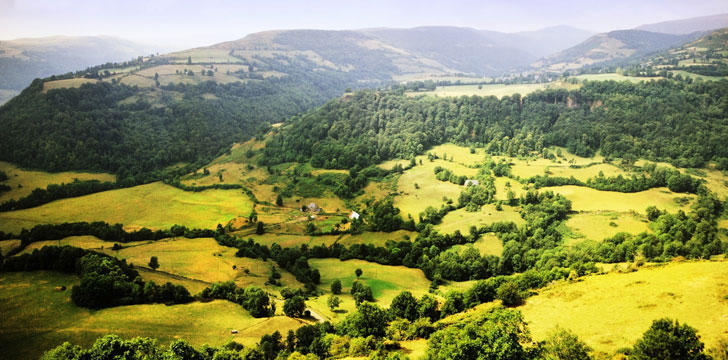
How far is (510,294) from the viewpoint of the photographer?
48.1 m

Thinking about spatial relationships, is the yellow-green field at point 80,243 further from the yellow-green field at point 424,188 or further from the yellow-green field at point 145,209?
the yellow-green field at point 424,188

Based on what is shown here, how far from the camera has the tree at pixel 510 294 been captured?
48125 millimetres

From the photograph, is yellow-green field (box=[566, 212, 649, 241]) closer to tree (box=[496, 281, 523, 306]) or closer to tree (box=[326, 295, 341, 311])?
tree (box=[496, 281, 523, 306])

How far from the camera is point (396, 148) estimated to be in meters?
135

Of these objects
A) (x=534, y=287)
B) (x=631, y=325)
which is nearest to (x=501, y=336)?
(x=631, y=325)

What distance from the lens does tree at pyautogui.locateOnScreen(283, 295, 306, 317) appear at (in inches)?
2092

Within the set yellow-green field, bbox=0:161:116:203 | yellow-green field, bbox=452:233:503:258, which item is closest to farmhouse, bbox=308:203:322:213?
yellow-green field, bbox=452:233:503:258

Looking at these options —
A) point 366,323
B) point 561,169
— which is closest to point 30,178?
point 366,323

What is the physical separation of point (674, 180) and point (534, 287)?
174ft

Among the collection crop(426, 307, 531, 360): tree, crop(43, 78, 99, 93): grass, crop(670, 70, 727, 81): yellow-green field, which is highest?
crop(43, 78, 99, 93): grass

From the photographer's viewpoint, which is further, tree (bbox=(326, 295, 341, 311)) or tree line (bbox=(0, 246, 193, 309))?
tree (bbox=(326, 295, 341, 311))

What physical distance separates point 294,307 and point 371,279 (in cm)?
1982

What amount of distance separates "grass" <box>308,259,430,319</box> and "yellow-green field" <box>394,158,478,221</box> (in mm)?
21904

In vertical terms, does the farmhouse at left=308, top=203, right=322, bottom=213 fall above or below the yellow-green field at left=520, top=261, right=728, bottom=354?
below
